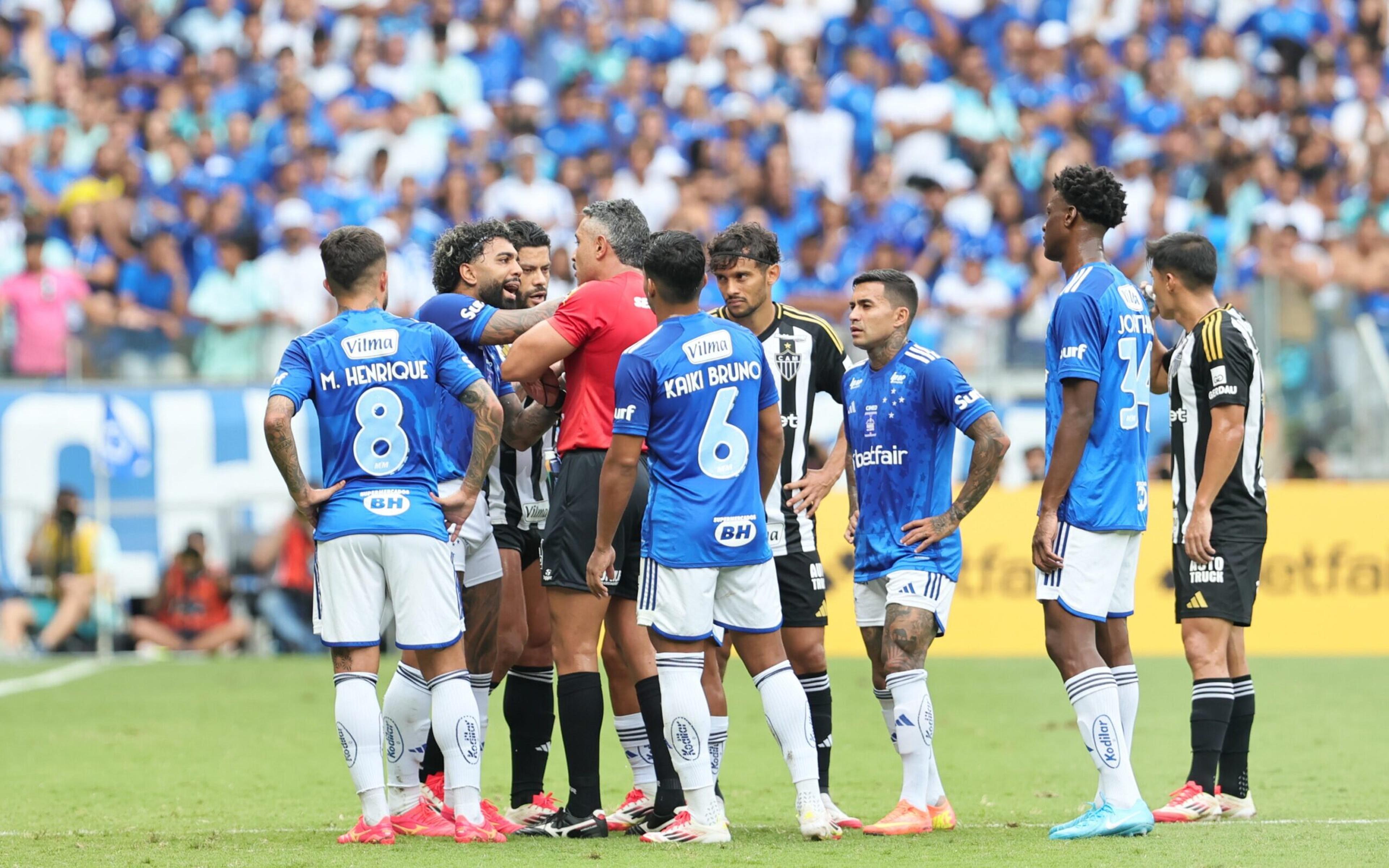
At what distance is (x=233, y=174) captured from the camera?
2148 cm

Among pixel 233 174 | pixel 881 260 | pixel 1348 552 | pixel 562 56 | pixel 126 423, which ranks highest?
pixel 562 56

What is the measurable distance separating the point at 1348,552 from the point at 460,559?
1127 cm

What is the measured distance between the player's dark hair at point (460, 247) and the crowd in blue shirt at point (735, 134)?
966cm

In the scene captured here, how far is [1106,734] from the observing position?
7.42 meters

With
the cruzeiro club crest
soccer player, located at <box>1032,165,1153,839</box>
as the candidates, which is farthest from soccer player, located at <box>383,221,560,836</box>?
soccer player, located at <box>1032,165,1153,839</box>

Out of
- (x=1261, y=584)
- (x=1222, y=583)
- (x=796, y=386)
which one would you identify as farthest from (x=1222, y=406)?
(x=1261, y=584)

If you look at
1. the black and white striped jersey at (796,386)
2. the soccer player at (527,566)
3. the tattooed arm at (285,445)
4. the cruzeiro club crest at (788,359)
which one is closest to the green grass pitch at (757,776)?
the soccer player at (527,566)

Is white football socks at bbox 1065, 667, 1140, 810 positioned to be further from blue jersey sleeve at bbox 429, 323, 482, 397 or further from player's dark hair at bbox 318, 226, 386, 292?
player's dark hair at bbox 318, 226, 386, 292

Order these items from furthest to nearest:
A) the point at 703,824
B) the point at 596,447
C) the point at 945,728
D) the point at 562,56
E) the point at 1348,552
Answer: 1. the point at 562,56
2. the point at 1348,552
3. the point at 945,728
4. the point at 596,447
5. the point at 703,824

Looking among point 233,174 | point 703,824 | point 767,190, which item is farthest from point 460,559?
point 233,174

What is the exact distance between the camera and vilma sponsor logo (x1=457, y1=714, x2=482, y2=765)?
7375mm

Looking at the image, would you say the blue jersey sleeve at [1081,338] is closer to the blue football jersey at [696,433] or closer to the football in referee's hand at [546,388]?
the blue football jersey at [696,433]

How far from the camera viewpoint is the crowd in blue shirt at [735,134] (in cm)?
1969

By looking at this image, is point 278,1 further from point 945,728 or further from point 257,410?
point 945,728
